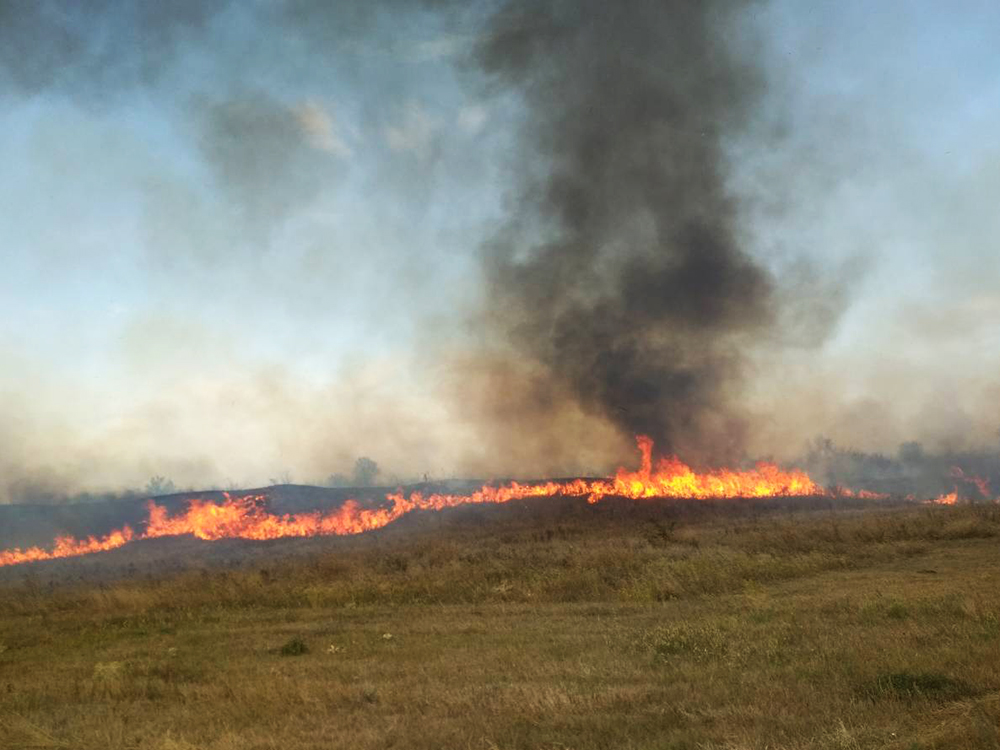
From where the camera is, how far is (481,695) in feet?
33.1

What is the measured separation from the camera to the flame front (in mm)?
63562

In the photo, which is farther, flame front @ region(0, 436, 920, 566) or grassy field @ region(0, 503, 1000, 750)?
flame front @ region(0, 436, 920, 566)

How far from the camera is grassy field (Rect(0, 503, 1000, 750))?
8156 mm

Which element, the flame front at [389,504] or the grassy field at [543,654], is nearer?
the grassy field at [543,654]

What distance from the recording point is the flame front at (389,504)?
63.6m

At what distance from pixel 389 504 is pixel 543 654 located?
232 feet

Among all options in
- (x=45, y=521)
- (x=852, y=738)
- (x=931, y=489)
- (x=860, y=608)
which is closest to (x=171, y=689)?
(x=852, y=738)

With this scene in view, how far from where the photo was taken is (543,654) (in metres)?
13.5

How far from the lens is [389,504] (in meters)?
82.4

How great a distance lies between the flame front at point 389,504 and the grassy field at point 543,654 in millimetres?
33413

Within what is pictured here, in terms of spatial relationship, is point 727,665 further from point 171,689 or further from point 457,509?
point 457,509

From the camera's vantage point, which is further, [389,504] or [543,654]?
[389,504]

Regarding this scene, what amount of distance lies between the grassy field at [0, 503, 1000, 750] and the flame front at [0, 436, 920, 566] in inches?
1315

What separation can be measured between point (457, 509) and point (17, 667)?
57.6 metres
